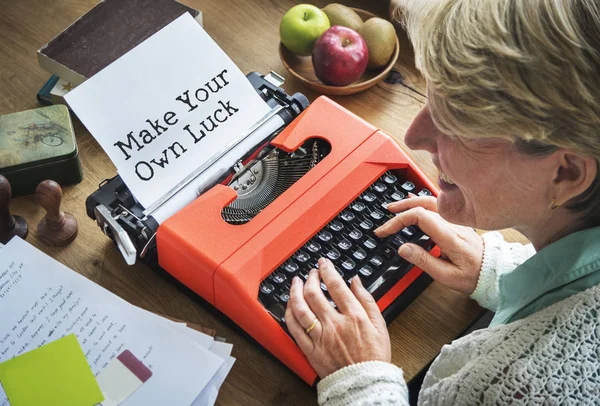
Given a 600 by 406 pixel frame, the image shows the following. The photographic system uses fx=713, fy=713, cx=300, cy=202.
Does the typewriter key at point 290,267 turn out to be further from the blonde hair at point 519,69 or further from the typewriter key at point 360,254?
the blonde hair at point 519,69

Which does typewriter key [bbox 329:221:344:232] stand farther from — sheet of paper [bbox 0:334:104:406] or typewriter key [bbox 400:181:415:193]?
sheet of paper [bbox 0:334:104:406]

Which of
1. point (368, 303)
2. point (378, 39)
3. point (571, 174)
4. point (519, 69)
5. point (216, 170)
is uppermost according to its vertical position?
point (519, 69)

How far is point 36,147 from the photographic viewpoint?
4.45 ft

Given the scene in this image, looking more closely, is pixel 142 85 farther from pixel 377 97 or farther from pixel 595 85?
pixel 595 85

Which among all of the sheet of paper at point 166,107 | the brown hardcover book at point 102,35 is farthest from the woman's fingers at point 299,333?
the brown hardcover book at point 102,35

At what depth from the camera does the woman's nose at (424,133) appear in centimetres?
113

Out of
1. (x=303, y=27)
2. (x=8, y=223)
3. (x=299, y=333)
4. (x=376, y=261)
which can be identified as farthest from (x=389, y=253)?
(x=8, y=223)

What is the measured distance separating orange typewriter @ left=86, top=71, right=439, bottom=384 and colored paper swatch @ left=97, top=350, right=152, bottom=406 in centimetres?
17

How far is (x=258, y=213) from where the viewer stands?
4.40 ft

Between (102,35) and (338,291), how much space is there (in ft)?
Answer: 2.60

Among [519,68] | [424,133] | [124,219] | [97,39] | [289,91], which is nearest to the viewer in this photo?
[519,68]

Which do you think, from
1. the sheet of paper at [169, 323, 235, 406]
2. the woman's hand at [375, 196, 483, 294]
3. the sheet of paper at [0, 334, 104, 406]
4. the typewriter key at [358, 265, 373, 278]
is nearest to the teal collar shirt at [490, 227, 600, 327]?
the woman's hand at [375, 196, 483, 294]

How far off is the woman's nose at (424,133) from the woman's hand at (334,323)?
0.27 metres

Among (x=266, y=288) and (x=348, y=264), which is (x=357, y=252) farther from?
(x=266, y=288)
